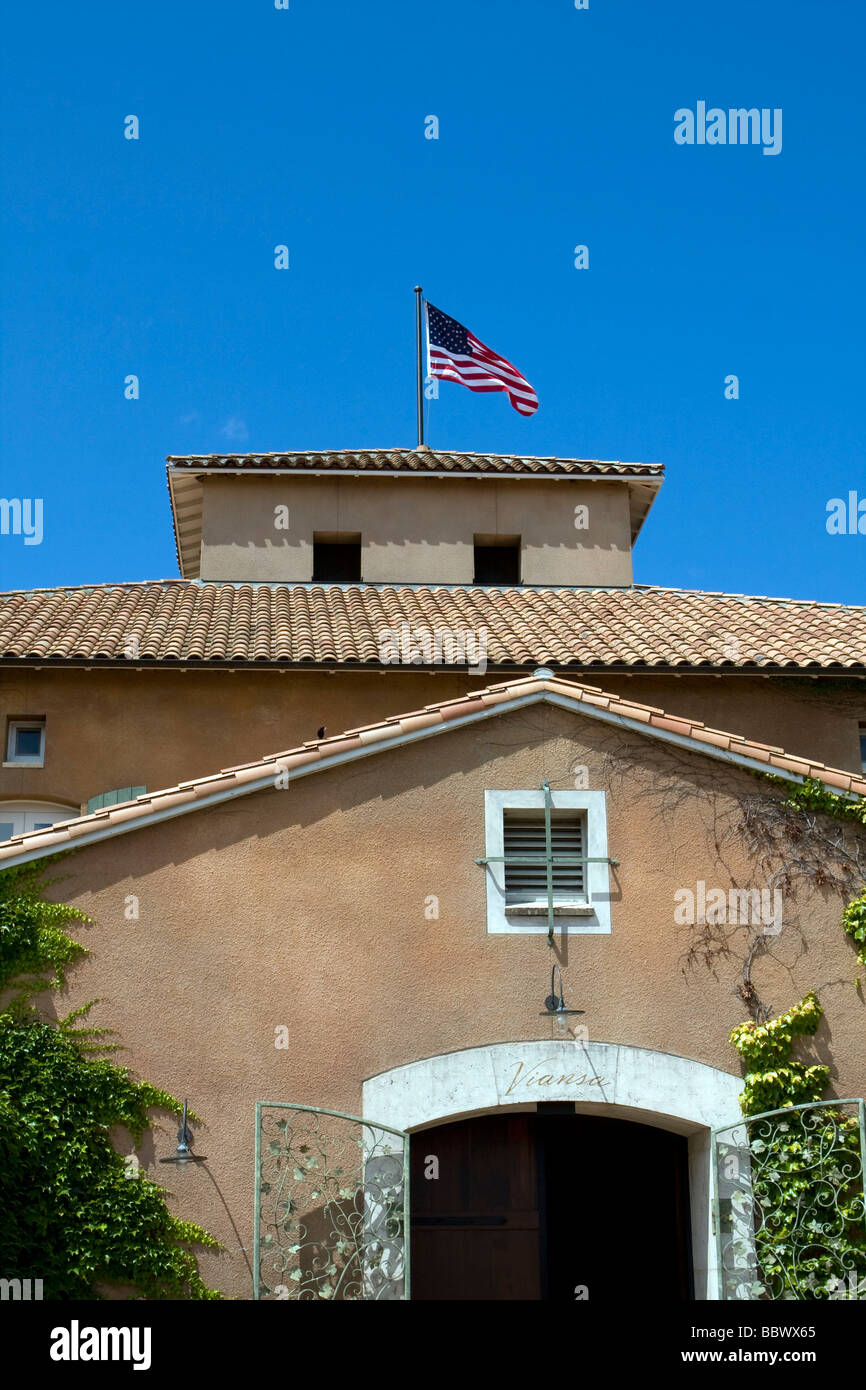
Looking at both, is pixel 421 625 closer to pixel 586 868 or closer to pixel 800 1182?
pixel 586 868

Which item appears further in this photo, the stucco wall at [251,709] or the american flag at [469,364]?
the american flag at [469,364]

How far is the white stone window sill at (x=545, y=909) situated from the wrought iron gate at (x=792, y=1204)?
6.36 ft

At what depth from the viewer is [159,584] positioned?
2186 centimetres

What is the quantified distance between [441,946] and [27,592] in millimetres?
11146

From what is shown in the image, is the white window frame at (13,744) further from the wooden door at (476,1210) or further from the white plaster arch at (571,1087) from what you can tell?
the white plaster arch at (571,1087)

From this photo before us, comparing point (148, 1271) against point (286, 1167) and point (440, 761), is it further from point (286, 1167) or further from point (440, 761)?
point (440, 761)

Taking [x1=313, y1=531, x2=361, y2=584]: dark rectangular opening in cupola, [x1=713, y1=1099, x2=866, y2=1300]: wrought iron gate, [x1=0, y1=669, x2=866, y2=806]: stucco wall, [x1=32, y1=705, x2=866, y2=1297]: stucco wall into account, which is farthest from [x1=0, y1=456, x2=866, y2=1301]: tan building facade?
[x1=313, y1=531, x2=361, y2=584]: dark rectangular opening in cupola

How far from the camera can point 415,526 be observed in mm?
23312

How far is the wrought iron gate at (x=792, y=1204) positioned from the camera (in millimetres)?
11289

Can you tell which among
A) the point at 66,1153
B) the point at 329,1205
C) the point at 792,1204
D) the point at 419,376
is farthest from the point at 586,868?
the point at 419,376

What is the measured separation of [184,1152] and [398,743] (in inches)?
137

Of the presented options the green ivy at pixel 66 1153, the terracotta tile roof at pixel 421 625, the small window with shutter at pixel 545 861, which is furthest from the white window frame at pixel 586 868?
the terracotta tile roof at pixel 421 625

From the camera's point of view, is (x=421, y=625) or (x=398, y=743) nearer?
(x=398, y=743)

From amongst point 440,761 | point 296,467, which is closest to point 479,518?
point 296,467
